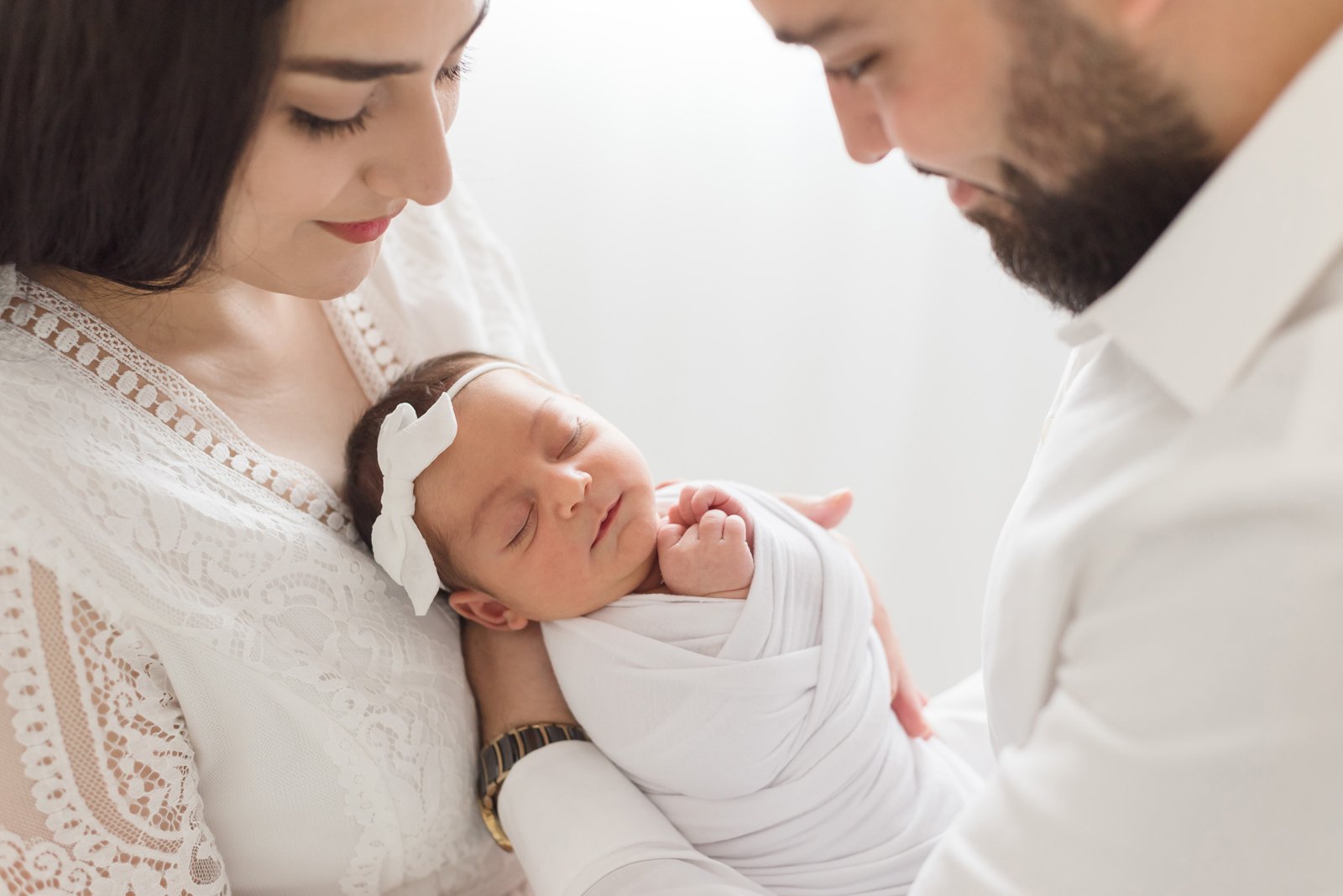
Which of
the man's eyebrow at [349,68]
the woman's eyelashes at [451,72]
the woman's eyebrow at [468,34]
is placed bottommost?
the woman's eyelashes at [451,72]

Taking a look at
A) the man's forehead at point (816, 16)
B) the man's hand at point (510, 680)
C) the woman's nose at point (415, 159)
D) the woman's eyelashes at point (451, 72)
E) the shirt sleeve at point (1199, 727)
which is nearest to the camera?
the shirt sleeve at point (1199, 727)

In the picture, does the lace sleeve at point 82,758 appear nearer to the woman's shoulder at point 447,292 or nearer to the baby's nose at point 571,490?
the baby's nose at point 571,490

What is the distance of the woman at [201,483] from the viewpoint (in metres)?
1.05

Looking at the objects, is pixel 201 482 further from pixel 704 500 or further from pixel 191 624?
pixel 704 500

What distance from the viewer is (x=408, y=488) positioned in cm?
146

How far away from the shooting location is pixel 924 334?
105 inches

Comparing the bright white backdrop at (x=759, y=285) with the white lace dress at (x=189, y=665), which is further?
the bright white backdrop at (x=759, y=285)

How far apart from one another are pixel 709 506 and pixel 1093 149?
2.69ft

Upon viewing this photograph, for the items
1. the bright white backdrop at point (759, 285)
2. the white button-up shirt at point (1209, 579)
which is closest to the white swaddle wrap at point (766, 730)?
the white button-up shirt at point (1209, 579)

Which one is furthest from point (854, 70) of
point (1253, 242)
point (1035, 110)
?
point (1253, 242)

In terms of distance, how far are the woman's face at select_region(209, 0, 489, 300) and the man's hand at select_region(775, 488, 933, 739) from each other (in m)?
0.88

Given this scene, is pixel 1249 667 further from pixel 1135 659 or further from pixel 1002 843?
pixel 1002 843

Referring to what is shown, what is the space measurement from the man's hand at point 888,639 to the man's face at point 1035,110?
0.77m

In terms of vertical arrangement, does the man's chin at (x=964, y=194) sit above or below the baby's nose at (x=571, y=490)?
above
